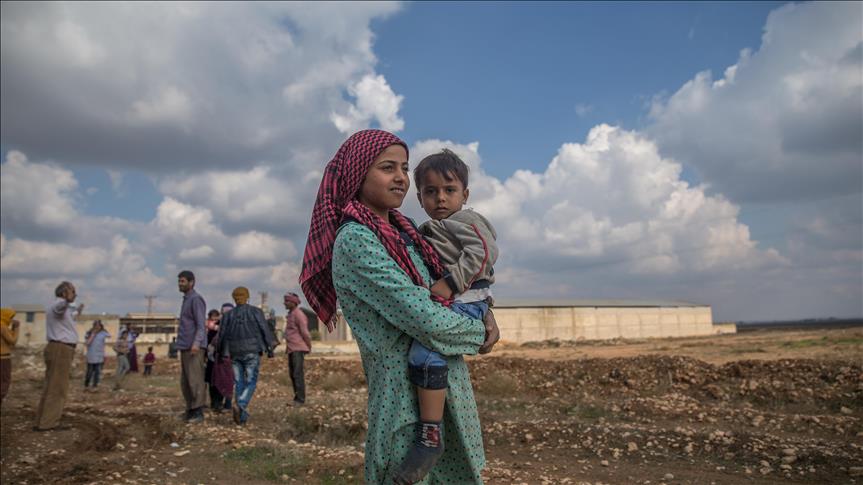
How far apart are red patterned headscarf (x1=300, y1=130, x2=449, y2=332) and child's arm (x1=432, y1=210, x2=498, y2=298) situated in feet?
0.28

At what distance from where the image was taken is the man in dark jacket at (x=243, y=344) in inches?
294

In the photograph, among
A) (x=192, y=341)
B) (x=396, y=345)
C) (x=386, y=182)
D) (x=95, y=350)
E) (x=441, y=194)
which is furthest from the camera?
(x=95, y=350)

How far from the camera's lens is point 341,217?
1.99m

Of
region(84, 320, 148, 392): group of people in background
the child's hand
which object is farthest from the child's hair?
region(84, 320, 148, 392): group of people in background

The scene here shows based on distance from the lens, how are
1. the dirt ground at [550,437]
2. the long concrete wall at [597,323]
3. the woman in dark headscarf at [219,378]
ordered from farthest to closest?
the long concrete wall at [597,323] < the woman in dark headscarf at [219,378] < the dirt ground at [550,437]

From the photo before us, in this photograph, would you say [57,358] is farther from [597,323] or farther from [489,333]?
[597,323]

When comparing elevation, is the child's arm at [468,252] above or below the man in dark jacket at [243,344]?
above

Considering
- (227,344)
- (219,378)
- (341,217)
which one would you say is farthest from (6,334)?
(341,217)

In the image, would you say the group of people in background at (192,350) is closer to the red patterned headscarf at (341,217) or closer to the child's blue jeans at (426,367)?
the red patterned headscarf at (341,217)

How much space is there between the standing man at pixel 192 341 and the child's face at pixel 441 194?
6119 millimetres

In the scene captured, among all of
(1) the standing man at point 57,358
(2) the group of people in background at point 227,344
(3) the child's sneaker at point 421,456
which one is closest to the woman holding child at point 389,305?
(3) the child's sneaker at point 421,456

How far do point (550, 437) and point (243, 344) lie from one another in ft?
13.3

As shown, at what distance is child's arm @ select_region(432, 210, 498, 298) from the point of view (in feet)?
6.20

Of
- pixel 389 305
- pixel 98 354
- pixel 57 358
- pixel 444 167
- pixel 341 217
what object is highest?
pixel 444 167
